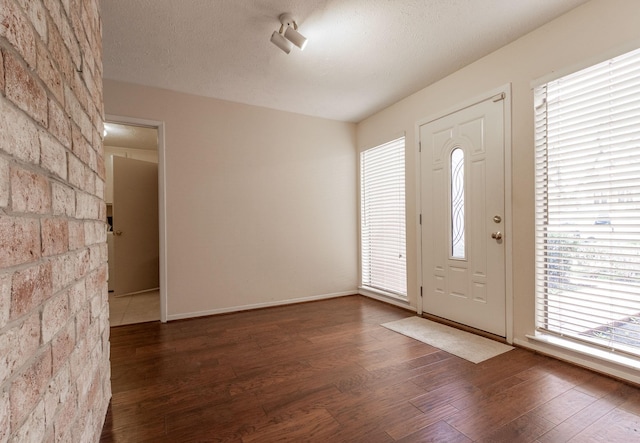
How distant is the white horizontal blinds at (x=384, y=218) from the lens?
3680mm

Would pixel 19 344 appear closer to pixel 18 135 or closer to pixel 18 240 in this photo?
pixel 18 240

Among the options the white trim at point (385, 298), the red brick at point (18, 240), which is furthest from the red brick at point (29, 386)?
the white trim at point (385, 298)

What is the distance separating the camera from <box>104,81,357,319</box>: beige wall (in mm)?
3260

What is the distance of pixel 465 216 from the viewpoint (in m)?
2.86

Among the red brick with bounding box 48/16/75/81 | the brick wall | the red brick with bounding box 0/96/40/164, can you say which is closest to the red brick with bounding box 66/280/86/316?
the brick wall

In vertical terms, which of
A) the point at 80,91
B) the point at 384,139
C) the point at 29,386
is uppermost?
the point at 384,139

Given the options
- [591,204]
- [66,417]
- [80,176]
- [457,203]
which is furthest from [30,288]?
[457,203]

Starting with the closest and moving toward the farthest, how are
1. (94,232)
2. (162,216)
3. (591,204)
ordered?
(94,232), (591,204), (162,216)

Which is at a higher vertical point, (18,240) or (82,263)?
(18,240)

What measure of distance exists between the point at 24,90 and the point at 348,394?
1938 millimetres

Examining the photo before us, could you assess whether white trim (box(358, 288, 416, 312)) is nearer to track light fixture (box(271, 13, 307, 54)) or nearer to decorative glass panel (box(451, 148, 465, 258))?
decorative glass panel (box(451, 148, 465, 258))

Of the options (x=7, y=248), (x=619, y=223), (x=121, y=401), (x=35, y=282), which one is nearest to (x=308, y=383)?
(x=121, y=401)

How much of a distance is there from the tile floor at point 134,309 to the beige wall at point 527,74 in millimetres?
3666

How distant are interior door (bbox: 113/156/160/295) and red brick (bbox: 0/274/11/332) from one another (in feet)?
14.8
